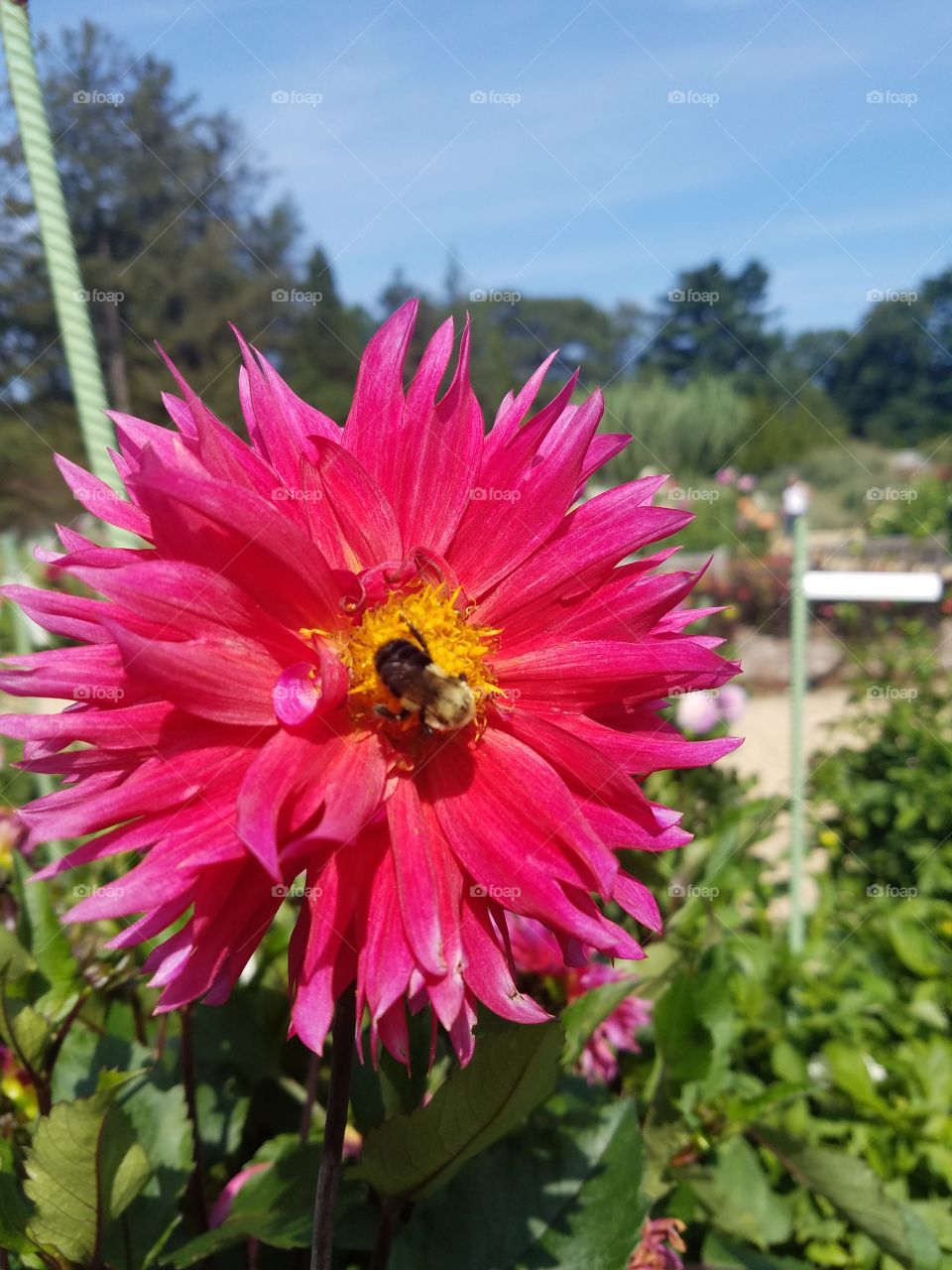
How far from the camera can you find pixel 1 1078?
4.08ft

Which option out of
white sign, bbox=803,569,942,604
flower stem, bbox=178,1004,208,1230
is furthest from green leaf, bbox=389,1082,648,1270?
white sign, bbox=803,569,942,604

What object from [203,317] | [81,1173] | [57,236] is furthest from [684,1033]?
[203,317]

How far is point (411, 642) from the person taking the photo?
0.93 m

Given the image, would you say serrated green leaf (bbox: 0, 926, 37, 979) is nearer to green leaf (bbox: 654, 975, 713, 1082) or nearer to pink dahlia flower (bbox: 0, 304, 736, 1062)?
pink dahlia flower (bbox: 0, 304, 736, 1062)

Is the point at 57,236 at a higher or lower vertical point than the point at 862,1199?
higher

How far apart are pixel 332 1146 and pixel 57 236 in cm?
104

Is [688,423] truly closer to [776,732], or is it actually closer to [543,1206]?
[776,732]

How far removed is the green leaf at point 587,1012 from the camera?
1.19 meters

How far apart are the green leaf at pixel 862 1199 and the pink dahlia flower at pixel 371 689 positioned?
2.81ft

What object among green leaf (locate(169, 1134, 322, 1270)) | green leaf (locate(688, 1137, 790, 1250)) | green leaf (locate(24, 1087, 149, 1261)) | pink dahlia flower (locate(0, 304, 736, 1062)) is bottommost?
green leaf (locate(688, 1137, 790, 1250))

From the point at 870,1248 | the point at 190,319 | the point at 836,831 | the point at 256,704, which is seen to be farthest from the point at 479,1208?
the point at 190,319

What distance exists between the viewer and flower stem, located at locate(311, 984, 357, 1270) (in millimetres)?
767

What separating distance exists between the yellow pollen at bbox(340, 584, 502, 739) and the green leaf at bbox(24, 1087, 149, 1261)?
1.41 feet

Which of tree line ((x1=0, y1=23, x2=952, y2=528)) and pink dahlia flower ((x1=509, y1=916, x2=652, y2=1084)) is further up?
tree line ((x1=0, y1=23, x2=952, y2=528))
